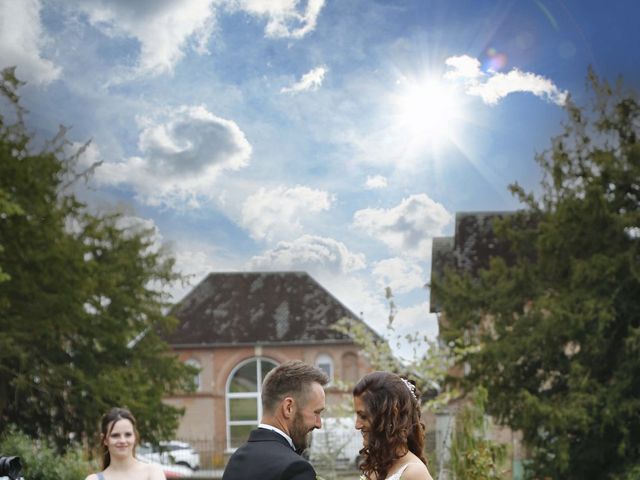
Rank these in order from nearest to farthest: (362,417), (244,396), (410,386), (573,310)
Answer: (362,417), (410,386), (573,310), (244,396)

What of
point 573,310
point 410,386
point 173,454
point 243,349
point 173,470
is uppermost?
point 243,349

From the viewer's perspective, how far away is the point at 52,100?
112 ft

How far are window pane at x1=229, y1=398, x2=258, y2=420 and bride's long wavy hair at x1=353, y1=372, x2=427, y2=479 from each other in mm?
48910

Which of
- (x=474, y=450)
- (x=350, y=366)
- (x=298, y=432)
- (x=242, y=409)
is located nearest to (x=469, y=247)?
(x=350, y=366)

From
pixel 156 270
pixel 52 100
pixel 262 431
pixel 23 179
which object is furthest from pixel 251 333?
pixel 262 431

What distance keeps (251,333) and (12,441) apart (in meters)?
30.0

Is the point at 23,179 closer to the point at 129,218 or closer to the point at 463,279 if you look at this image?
the point at 129,218

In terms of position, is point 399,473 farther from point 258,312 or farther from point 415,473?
point 258,312

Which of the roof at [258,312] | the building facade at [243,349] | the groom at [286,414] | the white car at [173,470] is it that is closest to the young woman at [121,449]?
the groom at [286,414]

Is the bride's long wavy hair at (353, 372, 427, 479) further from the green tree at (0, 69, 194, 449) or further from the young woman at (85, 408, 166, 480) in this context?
the green tree at (0, 69, 194, 449)

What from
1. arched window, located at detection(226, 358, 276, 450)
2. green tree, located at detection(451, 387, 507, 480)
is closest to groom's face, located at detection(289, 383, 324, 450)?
green tree, located at detection(451, 387, 507, 480)

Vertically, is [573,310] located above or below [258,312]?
below

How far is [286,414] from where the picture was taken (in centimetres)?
412

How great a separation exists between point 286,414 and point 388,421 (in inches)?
16.7
